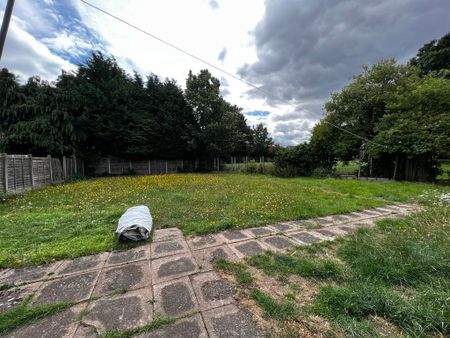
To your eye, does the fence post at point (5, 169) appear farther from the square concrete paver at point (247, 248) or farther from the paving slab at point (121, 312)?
the square concrete paver at point (247, 248)

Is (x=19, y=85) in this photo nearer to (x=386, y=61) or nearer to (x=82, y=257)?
(x=82, y=257)

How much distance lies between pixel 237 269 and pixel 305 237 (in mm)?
1461

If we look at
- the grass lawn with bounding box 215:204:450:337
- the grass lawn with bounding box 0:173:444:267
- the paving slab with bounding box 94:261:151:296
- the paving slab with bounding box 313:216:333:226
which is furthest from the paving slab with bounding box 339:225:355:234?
the paving slab with bounding box 94:261:151:296

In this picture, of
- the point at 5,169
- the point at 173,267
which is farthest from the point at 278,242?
the point at 5,169

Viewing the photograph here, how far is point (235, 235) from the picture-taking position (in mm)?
3197

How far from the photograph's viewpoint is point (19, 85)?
392 inches

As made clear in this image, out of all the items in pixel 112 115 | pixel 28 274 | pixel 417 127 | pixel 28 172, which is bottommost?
pixel 28 274

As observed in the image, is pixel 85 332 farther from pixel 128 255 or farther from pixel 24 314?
pixel 128 255

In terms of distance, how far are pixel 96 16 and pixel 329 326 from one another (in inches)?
233

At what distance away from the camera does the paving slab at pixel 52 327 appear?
140 centimetres

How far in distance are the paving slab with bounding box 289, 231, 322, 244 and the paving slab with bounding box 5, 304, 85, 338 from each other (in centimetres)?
271

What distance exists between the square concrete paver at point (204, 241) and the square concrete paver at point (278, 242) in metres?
0.68

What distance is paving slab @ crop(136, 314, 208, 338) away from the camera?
1374 mm

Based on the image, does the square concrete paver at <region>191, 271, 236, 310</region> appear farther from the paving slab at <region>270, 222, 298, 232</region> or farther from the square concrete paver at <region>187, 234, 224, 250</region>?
the paving slab at <region>270, 222, 298, 232</region>
